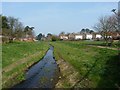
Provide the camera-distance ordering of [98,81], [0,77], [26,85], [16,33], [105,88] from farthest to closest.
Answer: [16,33], [0,77], [26,85], [98,81], [105,88]

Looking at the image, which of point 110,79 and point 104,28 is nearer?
point 110,79

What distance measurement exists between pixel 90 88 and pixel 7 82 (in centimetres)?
681

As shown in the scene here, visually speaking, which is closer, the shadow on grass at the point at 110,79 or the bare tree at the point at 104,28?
the shadow on grass at the point at 110,79

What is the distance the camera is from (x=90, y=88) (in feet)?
49.5

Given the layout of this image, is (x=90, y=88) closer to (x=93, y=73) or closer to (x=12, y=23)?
(x=93, y=73)

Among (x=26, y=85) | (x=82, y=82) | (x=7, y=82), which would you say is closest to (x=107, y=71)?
(x=82, y=82)

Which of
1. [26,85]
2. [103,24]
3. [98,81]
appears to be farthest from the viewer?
[103,24]

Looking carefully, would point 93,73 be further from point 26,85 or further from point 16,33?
point 16,33

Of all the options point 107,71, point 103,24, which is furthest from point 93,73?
point 103,24

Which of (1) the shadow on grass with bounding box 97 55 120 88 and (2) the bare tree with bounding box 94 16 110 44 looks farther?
(2) the bare tree with bounding box 94 16 110 44

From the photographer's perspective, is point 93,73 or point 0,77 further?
point 0,77

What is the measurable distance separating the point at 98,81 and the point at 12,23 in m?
90.7

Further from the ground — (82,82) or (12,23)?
(12,23)

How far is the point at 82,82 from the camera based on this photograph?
17031 millimetres
